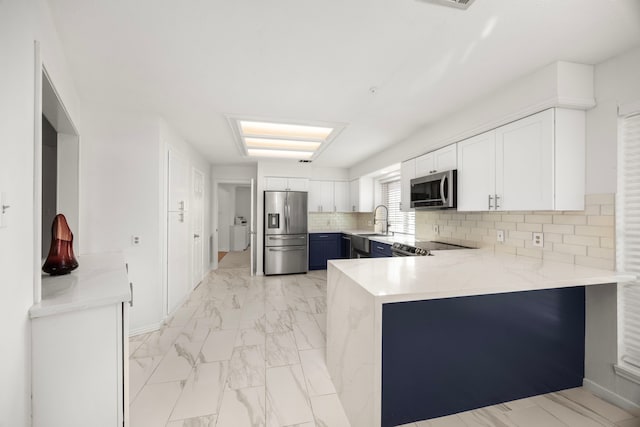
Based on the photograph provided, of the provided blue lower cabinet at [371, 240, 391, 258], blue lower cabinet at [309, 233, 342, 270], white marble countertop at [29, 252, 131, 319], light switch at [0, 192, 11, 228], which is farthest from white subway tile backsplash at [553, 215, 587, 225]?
blue lower cabinet at [309, 233, 342, 270]

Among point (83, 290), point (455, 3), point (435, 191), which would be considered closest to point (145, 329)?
point (83, 290)

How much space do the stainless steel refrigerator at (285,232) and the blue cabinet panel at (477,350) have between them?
3908mm

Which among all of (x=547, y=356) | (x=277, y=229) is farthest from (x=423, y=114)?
(x=277, y=229)

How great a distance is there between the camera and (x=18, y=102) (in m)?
0.98

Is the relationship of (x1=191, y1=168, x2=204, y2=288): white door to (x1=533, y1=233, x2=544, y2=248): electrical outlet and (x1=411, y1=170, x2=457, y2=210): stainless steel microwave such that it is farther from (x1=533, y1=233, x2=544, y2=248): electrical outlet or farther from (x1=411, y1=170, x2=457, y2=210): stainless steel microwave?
(x1=533, y1=233, x2=544, y2=248): electrical outlet

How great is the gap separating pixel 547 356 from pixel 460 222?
152 cm

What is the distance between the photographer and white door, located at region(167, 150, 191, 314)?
125 inches

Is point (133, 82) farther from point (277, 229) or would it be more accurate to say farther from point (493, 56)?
point (277, 229)

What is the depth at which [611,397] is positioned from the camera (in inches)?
69.4

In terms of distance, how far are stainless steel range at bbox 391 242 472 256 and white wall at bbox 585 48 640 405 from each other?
121 centimetres

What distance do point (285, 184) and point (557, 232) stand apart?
4371 mm

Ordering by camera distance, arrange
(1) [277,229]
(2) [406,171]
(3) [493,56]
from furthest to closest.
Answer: (1) [277,229] < (2) [406,171] < (3) [493,56]

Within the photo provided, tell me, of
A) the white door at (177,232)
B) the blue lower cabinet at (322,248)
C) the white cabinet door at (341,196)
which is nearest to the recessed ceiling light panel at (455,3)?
the white door at (177,232)

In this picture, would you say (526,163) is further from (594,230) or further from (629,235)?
(629,235)
